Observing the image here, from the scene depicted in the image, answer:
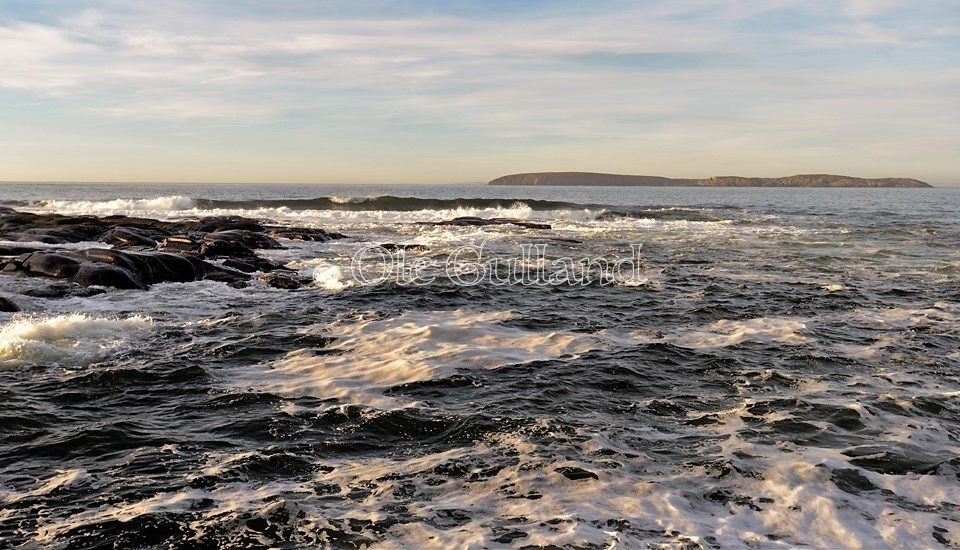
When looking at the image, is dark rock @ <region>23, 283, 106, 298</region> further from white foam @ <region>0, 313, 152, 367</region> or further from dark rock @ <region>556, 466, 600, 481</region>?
dark rock @ <region>556, 466, 600, 481</region>

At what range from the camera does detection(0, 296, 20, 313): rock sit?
1254 cm

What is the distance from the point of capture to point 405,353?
10766 millimetres

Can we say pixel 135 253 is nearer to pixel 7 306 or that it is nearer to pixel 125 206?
pixel 7 306

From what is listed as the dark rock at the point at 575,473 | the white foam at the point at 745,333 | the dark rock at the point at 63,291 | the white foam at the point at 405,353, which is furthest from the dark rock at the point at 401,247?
the dark rock at the point at 575,473

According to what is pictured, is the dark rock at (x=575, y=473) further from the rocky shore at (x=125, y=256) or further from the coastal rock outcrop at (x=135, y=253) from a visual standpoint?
the coastal rock outcrop at (x=135, y=253)

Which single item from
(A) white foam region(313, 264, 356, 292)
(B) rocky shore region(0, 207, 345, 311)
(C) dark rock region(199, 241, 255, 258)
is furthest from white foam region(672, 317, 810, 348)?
(C) dark rock region(199, 241, 255, 258)

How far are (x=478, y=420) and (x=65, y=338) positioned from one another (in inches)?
280

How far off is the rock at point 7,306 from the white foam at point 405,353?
5.86 m

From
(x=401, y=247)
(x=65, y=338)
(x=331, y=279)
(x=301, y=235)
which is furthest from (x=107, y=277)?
(x=301, y=235)

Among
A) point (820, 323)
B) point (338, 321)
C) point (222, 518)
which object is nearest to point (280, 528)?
point (222, 518)

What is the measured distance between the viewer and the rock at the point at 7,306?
12539mm

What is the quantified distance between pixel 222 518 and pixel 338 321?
783 centimetres

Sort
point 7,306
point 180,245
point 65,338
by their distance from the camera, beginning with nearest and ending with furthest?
point 65,338, point 7,306, point 180,245

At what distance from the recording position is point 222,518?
538cm
